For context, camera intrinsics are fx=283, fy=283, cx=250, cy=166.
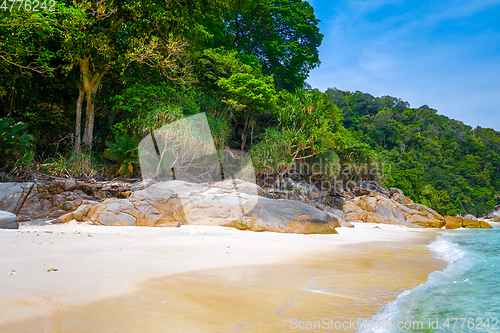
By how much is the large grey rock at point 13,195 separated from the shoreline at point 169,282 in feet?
11.7

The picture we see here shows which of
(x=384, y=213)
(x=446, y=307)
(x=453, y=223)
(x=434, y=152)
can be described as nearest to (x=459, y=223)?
(x=453, y=223)

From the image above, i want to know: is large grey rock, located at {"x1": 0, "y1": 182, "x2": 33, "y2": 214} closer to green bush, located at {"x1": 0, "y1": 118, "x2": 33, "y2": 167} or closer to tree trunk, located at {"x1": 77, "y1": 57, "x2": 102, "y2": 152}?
green bush, located at {"x1": 0, "y1": 118, "x2": 33, "y2": 167}

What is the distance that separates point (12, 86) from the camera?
1143 cm

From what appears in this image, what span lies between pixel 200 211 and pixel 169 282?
5.60 m

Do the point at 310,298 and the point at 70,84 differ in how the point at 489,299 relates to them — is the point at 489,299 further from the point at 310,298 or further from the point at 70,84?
the point at 70,84

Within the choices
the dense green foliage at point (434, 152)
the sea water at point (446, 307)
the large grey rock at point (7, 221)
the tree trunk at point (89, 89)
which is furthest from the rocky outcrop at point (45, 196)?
the dense green foliage at point (434, 152)

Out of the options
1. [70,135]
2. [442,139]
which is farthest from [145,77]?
[442,139]

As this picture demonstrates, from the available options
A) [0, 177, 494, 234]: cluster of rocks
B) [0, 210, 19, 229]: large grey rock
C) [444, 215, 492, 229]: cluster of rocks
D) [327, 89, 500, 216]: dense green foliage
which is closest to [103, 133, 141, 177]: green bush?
[0, 177, 494, 234]: cluster of rocks

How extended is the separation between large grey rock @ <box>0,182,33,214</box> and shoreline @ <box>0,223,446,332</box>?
3567 millimetres

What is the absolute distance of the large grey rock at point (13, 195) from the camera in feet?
23.7

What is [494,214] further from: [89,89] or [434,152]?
[89,89]

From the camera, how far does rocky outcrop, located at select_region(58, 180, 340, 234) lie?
24.5ft

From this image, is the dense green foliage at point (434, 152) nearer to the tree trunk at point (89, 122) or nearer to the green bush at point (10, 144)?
the tree trunk at point (89, 122)

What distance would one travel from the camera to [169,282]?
9.33 feet
